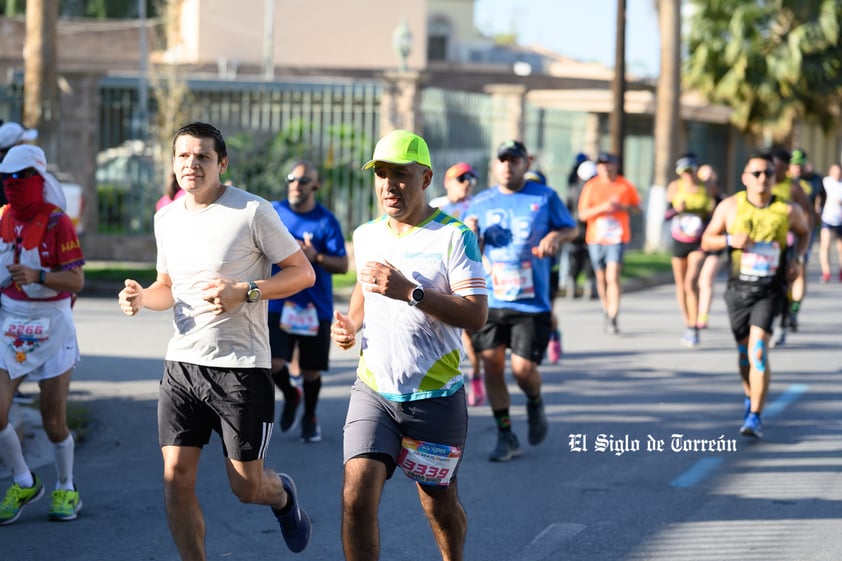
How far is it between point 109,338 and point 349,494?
9879mm

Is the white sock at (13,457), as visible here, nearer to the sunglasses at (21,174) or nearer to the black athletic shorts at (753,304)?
the sunglasses at (21,174)

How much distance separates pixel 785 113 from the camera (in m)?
36.9

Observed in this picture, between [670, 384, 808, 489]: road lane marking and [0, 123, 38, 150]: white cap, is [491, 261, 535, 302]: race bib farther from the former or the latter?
[0, 123, 38, 150]: white cap

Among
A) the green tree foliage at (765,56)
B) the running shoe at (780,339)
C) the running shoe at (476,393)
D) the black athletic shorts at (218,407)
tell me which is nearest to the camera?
the black athletic shorts at (218,407)

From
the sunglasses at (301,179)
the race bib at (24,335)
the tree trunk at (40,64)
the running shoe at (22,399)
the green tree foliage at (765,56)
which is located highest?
the green tree foliage at (765,56)

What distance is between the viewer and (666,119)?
2828cm

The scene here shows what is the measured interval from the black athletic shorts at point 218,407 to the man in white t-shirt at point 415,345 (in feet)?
1.50

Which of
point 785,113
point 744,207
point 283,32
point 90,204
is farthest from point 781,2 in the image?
point 744,207

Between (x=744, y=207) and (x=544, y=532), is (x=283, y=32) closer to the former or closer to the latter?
(x=744, y=207)

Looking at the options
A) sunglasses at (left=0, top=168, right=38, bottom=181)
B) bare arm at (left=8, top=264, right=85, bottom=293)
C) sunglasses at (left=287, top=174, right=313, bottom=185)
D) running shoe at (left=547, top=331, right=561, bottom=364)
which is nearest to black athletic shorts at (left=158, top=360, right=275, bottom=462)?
bare arm at (left=8, top=264, right=85, bottom=293)

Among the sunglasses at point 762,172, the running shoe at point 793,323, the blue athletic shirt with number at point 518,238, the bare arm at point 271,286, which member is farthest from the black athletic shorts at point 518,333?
the running shoe at point 793,323

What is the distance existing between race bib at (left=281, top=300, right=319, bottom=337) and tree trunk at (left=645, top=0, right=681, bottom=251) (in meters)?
19.5

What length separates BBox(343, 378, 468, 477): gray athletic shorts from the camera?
211 inches

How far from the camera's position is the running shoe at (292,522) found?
6.18m
